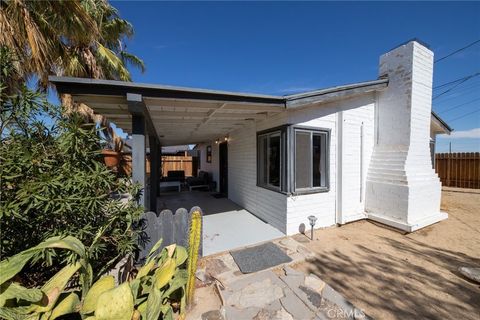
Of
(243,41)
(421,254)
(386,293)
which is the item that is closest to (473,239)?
(421,254)

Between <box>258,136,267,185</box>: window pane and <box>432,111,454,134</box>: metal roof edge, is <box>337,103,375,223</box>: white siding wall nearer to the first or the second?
<box>258,136,267,185</box>: window pane

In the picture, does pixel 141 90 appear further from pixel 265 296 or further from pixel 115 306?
pixel 265 296

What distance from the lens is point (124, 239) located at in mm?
2598

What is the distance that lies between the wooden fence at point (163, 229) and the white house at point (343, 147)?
1.98 metres

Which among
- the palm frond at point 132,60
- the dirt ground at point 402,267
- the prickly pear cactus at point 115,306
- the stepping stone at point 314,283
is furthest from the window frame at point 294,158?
the palm frond at point 132,60

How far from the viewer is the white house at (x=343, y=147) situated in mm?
4422

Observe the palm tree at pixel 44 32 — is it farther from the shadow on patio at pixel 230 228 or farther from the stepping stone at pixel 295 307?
the stepping stone at pixel 295 307

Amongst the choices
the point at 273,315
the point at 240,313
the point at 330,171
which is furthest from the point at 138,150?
the point at 330,171

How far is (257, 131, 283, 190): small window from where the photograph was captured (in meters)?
4.78

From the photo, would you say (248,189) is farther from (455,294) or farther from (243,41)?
(243,41)

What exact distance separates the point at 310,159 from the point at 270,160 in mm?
988

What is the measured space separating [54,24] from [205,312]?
5.81m

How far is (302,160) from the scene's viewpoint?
4.61 meters

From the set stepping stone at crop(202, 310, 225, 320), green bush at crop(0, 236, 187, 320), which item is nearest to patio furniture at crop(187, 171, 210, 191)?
stepping stone at crop(202, 310, 225, 320)
